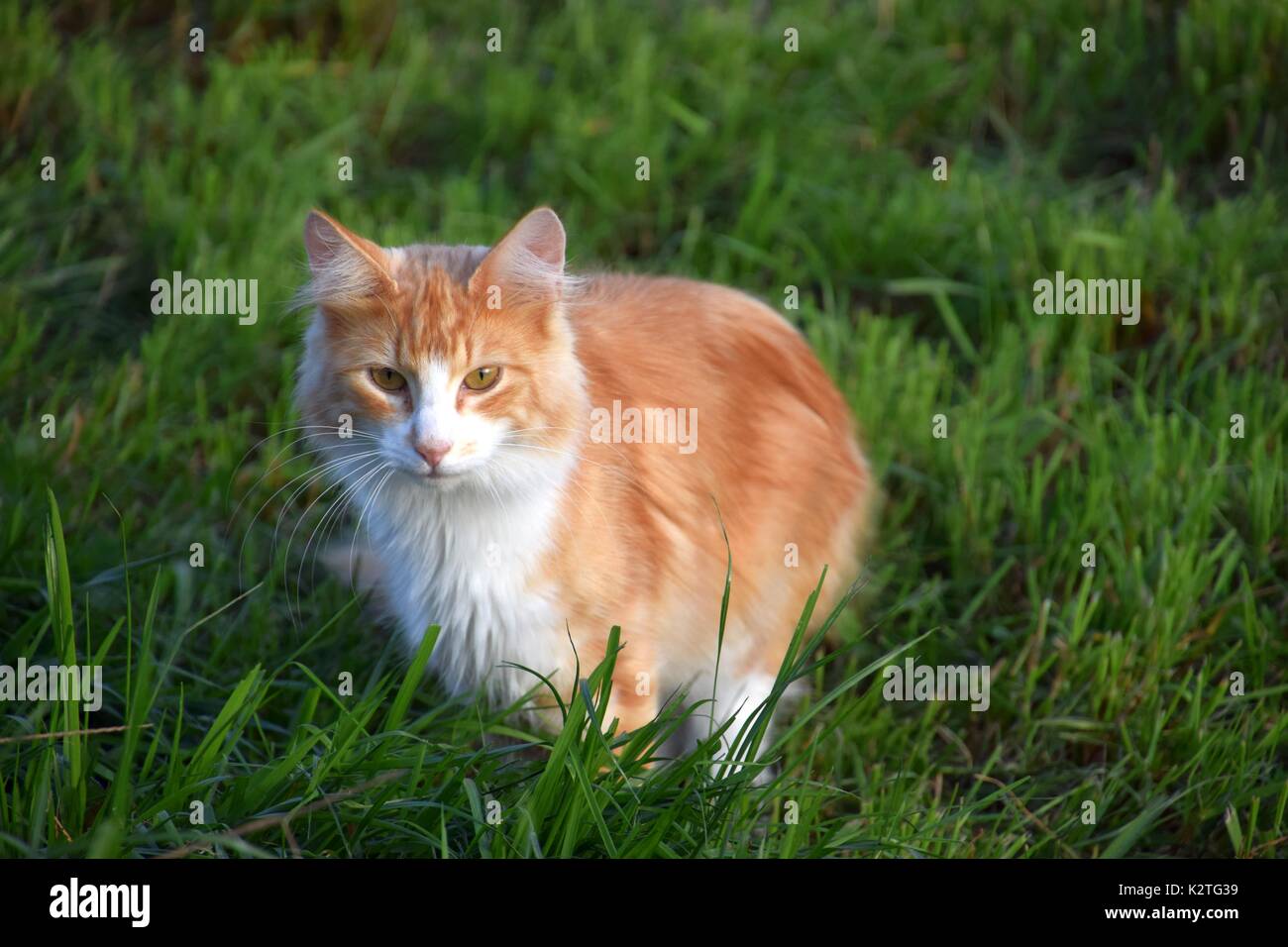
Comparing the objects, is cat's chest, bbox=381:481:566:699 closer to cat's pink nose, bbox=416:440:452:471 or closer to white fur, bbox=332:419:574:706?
white fur, bbox=332:419:574:706

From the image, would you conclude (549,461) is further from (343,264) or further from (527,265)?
(343,264)

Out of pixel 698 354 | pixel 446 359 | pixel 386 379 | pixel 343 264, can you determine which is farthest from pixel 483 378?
pixel 698 354

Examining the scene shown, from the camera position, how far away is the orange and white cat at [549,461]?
2926 mm

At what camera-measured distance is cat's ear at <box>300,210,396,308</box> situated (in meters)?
2.92

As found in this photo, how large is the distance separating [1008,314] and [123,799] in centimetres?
347

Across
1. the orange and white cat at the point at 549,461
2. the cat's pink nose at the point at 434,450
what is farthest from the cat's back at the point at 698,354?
the cat's pink nose at the point at 434,450

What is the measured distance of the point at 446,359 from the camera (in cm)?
289

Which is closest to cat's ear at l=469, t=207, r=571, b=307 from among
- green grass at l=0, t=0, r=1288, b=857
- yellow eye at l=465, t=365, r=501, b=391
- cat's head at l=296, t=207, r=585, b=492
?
cat's head at l=296, t=207, r=585, b=492

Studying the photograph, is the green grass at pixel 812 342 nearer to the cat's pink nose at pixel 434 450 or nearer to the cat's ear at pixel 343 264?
the cat's pink nose at pixel 434 450

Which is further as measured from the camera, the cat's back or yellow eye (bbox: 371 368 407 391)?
the cat's back
